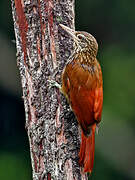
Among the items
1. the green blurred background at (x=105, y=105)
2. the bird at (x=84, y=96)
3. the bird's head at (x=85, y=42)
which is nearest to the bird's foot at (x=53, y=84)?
the bird at (x=84, y=96)

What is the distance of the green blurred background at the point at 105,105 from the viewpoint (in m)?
13.6

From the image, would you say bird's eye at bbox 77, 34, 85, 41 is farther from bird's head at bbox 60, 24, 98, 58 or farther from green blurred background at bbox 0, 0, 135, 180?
green blurred background at bbox 0, 0, 135, 180

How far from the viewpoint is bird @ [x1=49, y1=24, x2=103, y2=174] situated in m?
5.73

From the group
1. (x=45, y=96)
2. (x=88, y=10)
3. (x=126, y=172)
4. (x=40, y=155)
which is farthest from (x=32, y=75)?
(x=88, y=10)

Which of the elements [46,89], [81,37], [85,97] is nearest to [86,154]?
[85,97]

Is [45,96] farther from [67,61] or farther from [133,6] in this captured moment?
[133,6]

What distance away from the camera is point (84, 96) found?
5.82 meters

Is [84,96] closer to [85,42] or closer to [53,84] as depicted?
[53,84]

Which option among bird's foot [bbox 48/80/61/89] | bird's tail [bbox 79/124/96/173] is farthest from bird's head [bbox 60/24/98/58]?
bird's tail [bbox 79/124/96/173]

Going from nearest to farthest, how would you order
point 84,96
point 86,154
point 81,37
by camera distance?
point 86,154 < point 84,96 < point 81,37

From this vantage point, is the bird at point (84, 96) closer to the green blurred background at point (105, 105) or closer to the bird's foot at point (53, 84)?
the bird's foot at point (53, 84)

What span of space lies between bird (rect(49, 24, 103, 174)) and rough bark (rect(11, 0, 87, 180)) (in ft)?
0.17

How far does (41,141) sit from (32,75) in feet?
1.76

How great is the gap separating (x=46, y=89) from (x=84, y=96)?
32cm
